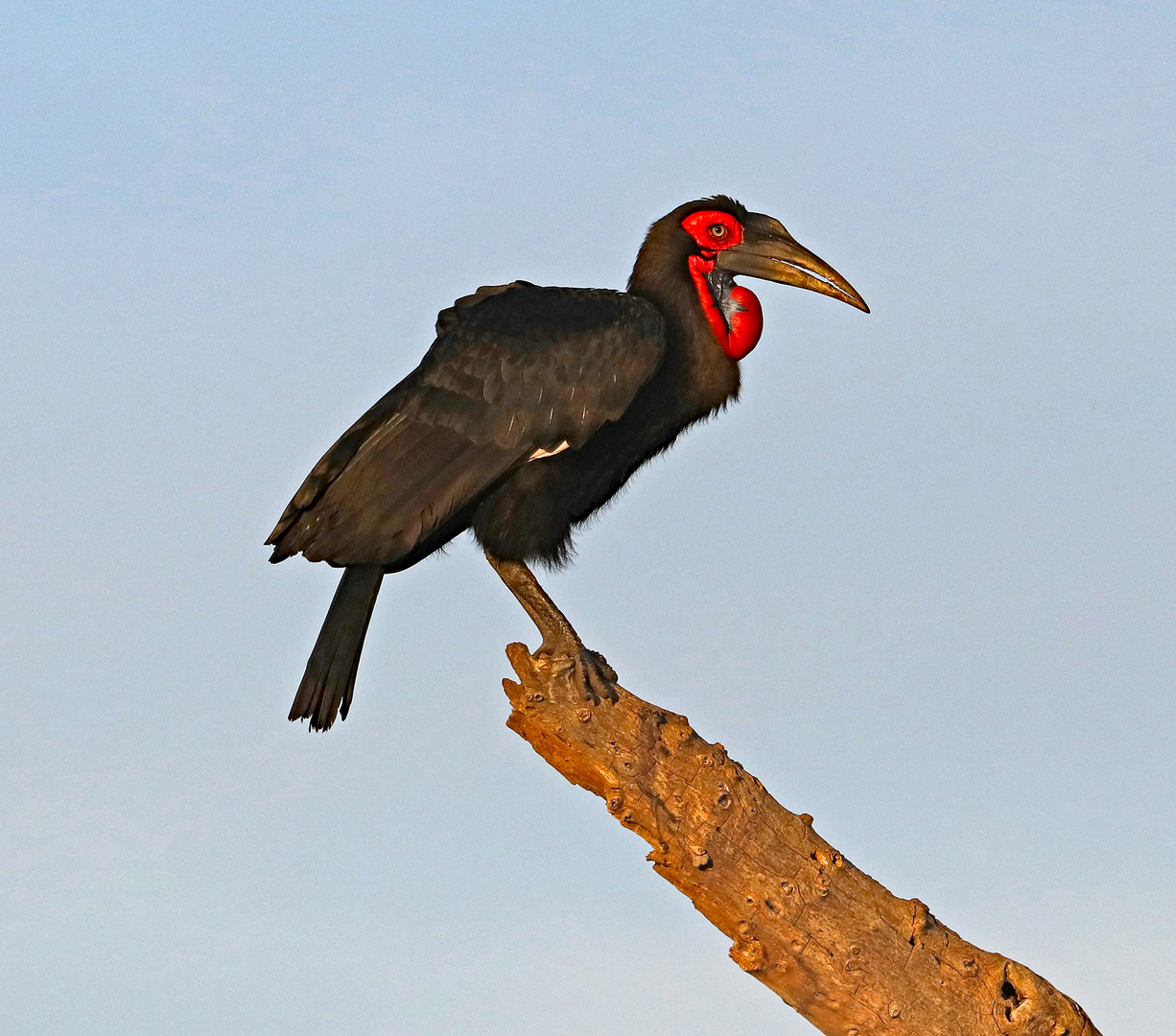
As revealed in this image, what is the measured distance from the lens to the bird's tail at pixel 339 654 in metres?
7.03

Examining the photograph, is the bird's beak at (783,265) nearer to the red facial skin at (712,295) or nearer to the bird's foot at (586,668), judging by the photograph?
the red facial skin at (712,295)

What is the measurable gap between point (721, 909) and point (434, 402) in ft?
8.28

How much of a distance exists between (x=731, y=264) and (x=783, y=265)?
250 millimetres

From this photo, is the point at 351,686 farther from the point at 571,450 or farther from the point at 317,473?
the point at 571,450

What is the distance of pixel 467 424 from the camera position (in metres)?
7.00

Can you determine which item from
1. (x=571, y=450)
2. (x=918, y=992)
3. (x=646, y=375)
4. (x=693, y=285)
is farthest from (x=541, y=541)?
(x=918, y=992)

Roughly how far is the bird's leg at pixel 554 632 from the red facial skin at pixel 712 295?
4.74ft

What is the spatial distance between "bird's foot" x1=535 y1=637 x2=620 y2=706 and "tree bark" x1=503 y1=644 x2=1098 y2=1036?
0.12 ft

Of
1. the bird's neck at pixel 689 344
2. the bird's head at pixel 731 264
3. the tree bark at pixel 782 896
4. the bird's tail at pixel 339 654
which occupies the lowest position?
the tree bark at pixel 782 896

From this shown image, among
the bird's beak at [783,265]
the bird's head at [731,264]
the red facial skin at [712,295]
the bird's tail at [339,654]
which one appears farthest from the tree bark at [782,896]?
the bird's beak at [783,265]

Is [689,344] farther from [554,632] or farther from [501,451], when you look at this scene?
[554,632]

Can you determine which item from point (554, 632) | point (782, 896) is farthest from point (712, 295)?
point (782, 896)

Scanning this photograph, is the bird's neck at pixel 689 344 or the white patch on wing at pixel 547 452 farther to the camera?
the bird's neck at pixel 689 344

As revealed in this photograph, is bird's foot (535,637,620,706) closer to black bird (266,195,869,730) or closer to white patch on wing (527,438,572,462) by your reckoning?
black bird (266,195,869,730)
